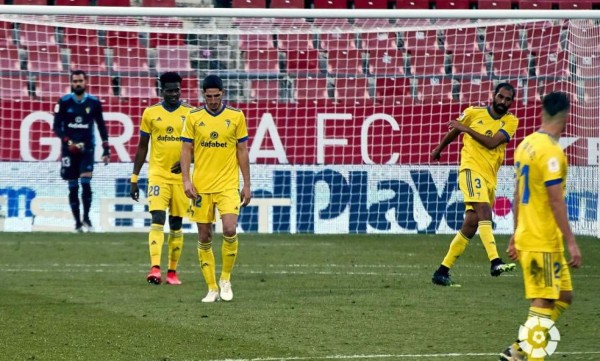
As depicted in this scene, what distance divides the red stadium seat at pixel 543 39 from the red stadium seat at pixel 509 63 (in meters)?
0.19

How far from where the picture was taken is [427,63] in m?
18.8

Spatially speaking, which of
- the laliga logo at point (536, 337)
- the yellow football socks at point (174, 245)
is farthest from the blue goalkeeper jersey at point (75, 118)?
the laliga logo at point (536, 337)

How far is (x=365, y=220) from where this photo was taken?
18562mm

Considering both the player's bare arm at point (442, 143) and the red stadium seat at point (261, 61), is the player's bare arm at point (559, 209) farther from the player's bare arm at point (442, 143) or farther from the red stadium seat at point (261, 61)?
the red stadium seat at point (261, 61)

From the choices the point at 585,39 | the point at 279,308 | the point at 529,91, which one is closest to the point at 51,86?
the point at 529,91

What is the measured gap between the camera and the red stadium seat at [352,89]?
1883 cm

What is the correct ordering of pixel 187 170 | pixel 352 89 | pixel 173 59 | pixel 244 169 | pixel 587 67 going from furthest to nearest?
pixel 352 89 → pixel 173 59 → pixel 587 67 → pixel 244 169 → pixel 187 170

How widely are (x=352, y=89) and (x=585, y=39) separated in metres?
3.59

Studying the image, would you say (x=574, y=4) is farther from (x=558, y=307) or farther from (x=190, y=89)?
(x=558, y=307)

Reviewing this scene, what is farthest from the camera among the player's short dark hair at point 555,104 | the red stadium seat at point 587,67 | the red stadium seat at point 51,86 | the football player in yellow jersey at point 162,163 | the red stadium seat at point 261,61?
the red stadium seat at point 51,86

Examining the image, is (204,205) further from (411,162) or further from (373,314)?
(411,162)

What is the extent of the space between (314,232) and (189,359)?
35.7ft

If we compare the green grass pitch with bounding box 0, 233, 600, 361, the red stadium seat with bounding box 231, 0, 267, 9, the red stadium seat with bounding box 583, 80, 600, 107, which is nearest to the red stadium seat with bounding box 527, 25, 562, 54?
the red stadium seat with bounding box 583, 80, 600, 107

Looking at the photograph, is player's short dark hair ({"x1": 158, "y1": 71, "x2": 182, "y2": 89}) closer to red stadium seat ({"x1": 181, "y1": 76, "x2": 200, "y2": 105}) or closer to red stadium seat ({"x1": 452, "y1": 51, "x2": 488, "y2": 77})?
red stadium seat ({"x1": 181, "y1": 76, "x2": 200, "y2": 105})
